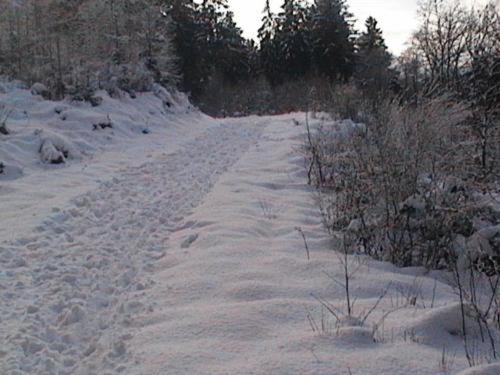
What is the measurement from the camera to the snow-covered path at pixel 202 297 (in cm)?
245

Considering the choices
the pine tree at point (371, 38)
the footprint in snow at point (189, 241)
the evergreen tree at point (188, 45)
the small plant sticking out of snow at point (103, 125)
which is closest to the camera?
the footprint in snow at point (189, 241)

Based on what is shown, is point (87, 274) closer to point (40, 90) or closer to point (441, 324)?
point (441, 324)

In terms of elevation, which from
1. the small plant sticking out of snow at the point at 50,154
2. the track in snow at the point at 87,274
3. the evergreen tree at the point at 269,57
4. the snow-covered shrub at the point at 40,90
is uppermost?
the evergreen tree at the point at 269,57

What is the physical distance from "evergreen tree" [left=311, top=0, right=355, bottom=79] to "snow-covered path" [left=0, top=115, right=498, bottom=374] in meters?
29.6

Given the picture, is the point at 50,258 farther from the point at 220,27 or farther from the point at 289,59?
the point at 220,27

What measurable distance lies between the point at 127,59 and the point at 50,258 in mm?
13036

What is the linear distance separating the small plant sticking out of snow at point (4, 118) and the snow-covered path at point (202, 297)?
304cm

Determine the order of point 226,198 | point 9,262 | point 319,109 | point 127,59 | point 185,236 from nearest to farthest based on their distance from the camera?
point 9,262
point 185,236
point 226,198
point 319,109
point 127,59

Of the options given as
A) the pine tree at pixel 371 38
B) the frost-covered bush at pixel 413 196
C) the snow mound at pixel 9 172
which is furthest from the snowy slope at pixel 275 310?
the pine tree at pixel 371 38

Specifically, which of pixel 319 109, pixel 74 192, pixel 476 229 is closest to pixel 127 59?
pixel 319 109

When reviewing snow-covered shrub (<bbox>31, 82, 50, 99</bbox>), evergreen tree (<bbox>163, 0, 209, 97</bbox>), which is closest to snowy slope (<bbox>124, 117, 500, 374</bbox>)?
snow-covered shrub (<bbox>31, 82, 50, 99</bbox>)

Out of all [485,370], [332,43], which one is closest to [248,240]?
[485,370]

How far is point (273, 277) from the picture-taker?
3449mm

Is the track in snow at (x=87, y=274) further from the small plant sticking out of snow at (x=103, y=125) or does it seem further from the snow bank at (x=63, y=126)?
the small plant sticking out of snow at (x=103, y=125)
